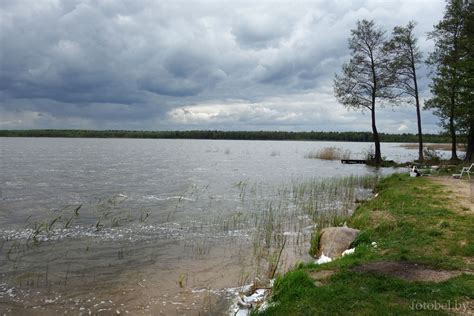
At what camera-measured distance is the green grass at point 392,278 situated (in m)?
5.85

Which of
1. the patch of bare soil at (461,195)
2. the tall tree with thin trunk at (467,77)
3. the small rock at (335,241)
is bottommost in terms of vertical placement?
the small rock at (335,241)

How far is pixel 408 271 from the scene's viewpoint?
7125 millimetres

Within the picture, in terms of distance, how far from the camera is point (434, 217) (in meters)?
11.4

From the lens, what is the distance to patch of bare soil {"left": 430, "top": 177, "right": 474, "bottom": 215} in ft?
41.6

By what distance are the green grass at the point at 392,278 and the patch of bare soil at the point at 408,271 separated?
0.21 meters

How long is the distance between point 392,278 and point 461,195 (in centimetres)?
1067

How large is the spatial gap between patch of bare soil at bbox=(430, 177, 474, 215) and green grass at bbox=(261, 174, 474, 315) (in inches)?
12.1

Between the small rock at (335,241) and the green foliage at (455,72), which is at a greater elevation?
the green foliage at (455,72)

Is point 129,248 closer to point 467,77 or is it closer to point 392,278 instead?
point 392,278

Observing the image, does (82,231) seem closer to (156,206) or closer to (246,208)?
(156,206)

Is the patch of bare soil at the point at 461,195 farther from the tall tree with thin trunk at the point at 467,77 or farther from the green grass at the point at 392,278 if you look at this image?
the tall tree with thin trunk at the point at 467,77

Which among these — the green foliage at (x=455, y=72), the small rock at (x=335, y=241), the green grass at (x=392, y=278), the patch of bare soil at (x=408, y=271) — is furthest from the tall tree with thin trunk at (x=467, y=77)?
the patch of bare soil at (x=408, y=271)

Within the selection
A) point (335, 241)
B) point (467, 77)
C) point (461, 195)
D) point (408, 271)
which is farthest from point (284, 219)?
point (467, 77)

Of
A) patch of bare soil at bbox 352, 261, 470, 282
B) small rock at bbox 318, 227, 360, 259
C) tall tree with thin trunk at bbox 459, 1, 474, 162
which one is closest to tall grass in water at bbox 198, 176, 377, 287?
small rock at bbox 318, 227, 360, 259
